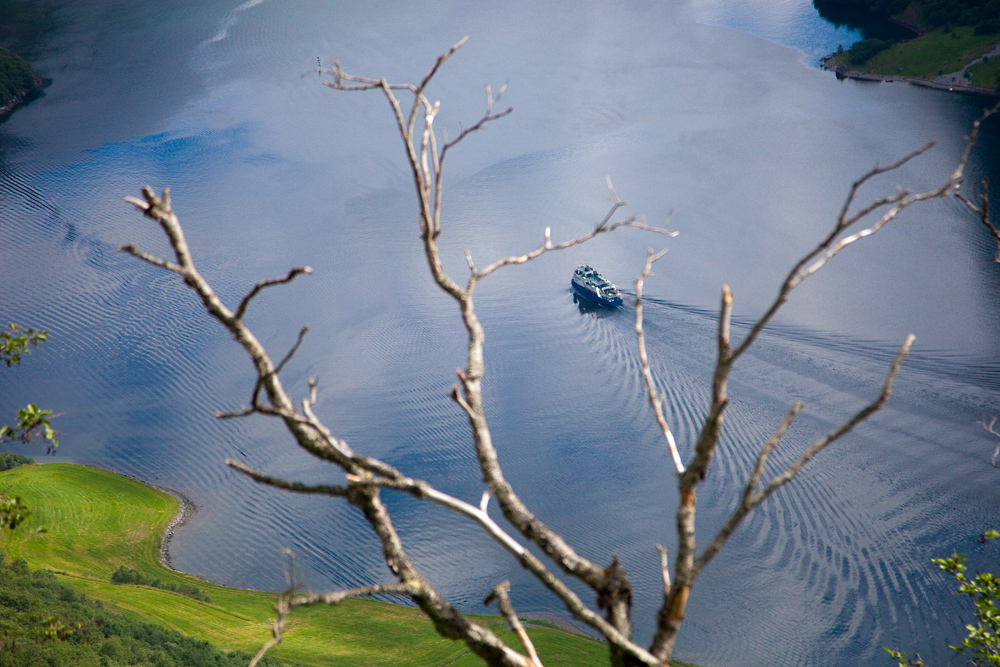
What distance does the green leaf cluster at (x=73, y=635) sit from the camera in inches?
309

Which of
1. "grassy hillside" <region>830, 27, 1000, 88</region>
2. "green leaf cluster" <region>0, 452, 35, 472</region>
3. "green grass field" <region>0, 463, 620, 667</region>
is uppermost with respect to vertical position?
"grassy hillside" <region>830, 27, 1000, 88</region>

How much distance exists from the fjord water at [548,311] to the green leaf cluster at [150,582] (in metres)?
1.60

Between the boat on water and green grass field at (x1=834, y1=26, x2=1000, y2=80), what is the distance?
873 inches

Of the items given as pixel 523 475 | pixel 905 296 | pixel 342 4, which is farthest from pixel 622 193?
pixel 342 4

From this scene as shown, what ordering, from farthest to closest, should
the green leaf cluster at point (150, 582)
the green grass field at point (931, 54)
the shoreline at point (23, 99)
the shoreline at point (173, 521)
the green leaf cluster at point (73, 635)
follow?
the shoreline at point (23, 99), the green grass field at point (931, 54), the shoreline at point (173, 521), the green leaf cluster at point (150, 582), the green leaf cluster at point (73, 635)

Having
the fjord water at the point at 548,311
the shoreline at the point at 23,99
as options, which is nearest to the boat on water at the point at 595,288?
the fjord water at the point at 548,311

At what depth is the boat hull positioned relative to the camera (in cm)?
2064

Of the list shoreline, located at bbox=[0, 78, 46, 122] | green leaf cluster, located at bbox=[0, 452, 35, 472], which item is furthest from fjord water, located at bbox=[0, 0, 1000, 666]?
green leaf cluster, located at bbox=[0, 452, 35, 472]

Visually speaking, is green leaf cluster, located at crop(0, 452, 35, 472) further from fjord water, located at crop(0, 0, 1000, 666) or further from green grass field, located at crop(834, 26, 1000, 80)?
green grass field, located at crop(834, 26, 1000, 80)

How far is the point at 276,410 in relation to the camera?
2279mm

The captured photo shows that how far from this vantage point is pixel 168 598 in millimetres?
13008

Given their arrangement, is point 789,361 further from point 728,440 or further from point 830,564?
point 830,564

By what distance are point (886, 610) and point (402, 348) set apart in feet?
42.8

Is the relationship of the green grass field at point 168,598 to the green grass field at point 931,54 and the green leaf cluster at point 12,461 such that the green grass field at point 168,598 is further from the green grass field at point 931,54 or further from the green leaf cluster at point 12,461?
the green grass field at point 931,54
